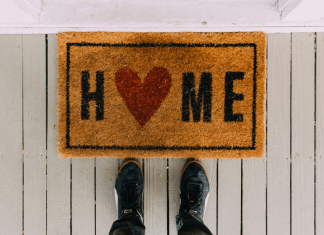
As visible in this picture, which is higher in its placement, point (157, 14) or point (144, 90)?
point (157, 14)

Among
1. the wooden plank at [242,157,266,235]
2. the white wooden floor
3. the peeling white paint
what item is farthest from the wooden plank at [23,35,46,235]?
the wooden plank at [242,157,266,235]

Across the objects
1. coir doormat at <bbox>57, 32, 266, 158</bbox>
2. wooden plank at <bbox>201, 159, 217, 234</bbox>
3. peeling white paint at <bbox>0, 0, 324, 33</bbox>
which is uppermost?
peeling white paint at <bbox>0, 0, 324, 33</bbox>

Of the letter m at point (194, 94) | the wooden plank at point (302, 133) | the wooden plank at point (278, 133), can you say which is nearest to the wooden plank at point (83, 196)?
the letter m at point (194, 94)

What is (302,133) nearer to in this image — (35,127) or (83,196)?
(83,196)

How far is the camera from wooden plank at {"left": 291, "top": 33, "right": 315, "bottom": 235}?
38.8 inches

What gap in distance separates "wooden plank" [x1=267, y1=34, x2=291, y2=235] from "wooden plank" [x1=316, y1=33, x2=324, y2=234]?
14 cm

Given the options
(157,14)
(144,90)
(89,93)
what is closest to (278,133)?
(144,90)

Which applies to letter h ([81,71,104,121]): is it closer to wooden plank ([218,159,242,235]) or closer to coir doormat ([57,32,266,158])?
coir doormat ([57,32,266,158])

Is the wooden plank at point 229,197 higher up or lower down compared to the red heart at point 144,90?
lower down

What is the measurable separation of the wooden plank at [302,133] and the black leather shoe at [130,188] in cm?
74

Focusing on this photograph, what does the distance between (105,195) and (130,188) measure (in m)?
0.13

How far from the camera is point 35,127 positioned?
0.99 m

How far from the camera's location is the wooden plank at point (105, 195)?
98cm

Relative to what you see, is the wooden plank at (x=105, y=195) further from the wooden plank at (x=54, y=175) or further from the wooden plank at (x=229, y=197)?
the wooden plank at (x=229, y=197)
